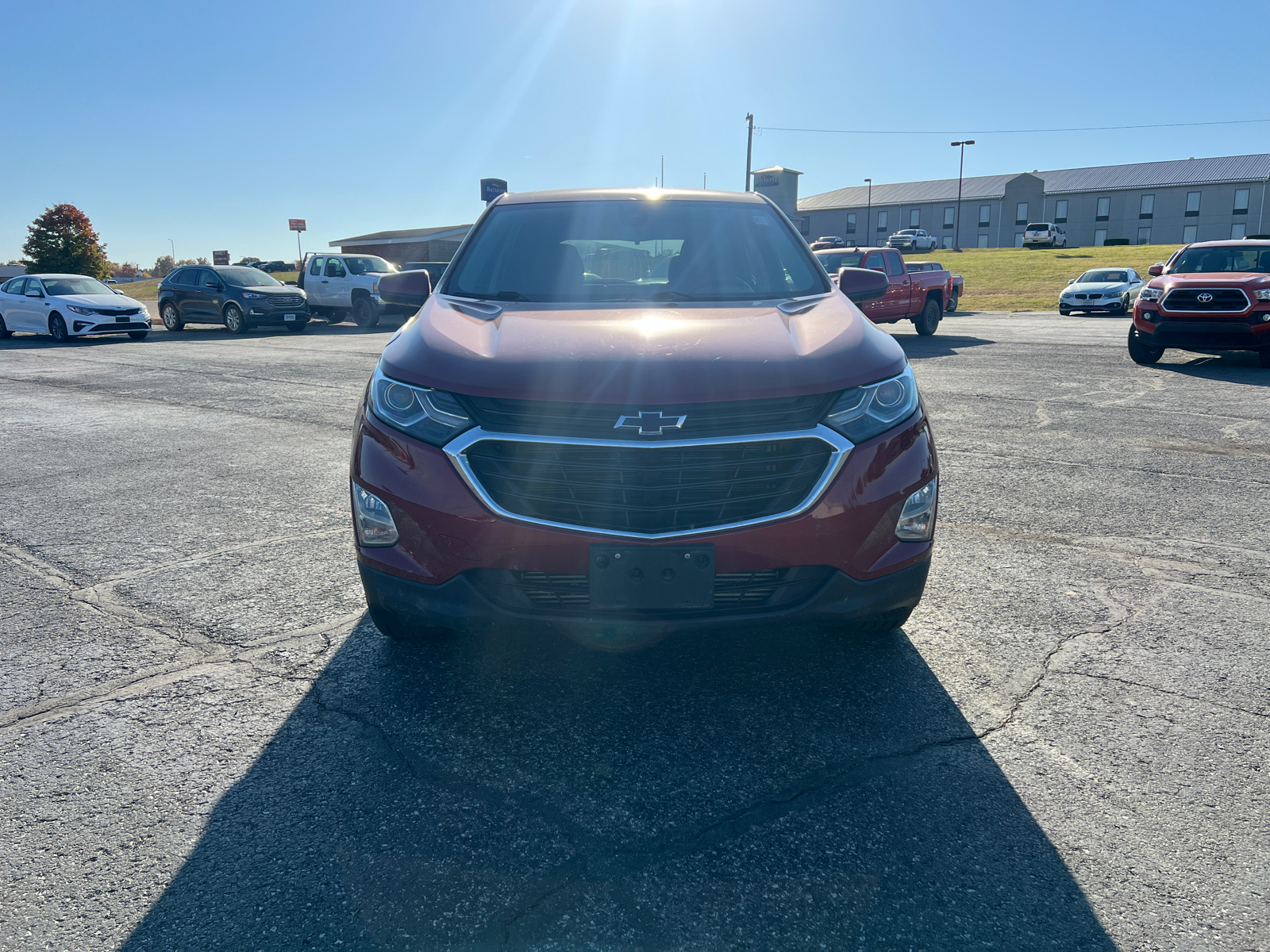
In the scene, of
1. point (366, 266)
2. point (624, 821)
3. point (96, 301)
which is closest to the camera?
point (624, 821)

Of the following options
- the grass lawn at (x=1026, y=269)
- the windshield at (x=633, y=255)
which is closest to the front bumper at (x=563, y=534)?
the windshield at (x=633, y=255)

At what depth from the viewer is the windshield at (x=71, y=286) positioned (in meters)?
21.3

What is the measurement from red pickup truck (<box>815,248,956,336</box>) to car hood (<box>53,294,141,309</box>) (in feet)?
51.6

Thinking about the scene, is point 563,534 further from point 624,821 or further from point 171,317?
point 171,317

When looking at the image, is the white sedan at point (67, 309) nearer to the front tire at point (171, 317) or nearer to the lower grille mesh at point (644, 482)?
the front tire at point (171, 317)

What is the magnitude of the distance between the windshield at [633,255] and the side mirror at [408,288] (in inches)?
10.0

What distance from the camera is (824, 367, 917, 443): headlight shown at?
2.84 m

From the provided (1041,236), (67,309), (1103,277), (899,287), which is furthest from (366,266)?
(1041,236)

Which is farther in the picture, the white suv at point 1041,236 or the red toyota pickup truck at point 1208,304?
the white suv at point 1041,236

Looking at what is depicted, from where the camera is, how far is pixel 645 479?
2.68 metres

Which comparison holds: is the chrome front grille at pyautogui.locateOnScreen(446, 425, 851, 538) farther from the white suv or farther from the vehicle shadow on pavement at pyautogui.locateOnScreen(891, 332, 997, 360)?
the white suv

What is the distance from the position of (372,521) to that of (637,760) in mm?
1133

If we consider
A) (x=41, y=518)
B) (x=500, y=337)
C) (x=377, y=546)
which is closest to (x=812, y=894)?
(x=377, y=546)

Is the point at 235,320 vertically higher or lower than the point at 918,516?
higher
